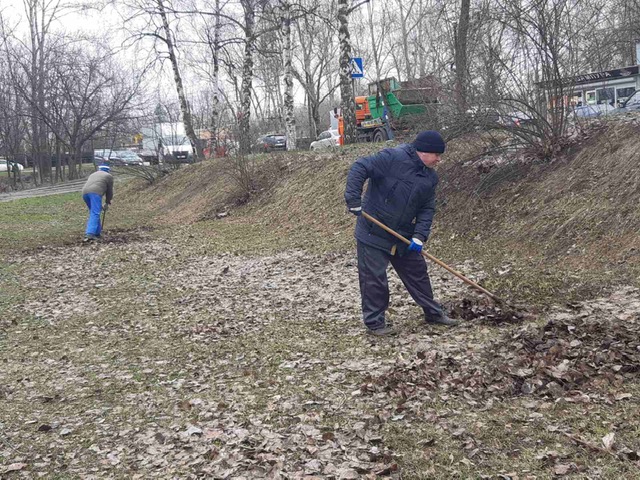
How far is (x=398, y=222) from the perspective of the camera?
6.49 metres

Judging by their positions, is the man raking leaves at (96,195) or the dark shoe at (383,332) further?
the man raking leaves at (96,195)

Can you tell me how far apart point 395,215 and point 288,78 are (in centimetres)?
1744

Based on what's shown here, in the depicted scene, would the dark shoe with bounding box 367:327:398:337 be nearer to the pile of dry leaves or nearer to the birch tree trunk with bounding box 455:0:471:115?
the pile of dry leaves

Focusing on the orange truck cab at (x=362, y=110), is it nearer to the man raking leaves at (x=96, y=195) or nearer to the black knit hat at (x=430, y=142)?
the man raking leaves at (x=96, y=195)

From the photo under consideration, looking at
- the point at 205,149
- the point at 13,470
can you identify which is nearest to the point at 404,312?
the point at 13,470

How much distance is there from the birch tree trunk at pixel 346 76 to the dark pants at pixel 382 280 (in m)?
13.6

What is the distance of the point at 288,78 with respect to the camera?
22953 mm

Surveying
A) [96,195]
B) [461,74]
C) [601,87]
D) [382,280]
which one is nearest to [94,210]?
[96,195]

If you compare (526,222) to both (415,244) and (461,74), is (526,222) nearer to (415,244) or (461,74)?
(461,74)

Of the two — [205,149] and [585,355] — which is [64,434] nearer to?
[585,355]

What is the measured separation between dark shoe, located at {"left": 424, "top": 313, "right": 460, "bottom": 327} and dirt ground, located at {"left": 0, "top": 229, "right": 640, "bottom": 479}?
0.10 meters

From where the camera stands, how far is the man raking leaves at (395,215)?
6324 mm

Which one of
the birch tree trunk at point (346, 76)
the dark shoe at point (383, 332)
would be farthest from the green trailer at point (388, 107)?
the dark shoe at point (383, 332)

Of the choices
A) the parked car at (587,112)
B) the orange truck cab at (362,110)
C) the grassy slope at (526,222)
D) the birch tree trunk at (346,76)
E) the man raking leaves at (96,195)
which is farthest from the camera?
the orange truck cab at (362,110)
